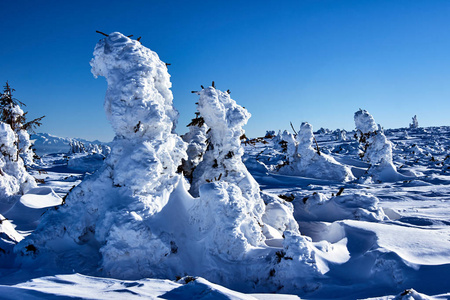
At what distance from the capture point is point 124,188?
5.05 meters

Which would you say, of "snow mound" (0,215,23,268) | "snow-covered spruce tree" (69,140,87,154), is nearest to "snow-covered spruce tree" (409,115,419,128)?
"snow-covered spruce tree" (69,140,87,154)

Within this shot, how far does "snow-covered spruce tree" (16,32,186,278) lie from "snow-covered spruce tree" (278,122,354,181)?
605 inches

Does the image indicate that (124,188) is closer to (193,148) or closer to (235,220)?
(235,220)

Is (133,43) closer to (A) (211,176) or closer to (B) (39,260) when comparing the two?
(A) (211,176)

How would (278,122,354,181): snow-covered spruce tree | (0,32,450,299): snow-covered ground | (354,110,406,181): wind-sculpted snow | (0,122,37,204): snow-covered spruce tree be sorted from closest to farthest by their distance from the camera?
(0,32,450,299): snow-covered ground < (0,122,37,204): snow-covered spruce tree < (354,110,406,181): wind-sculpted snow < (278,122,354,181): snow-covered spruce tree

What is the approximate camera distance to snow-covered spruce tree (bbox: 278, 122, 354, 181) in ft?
62.8

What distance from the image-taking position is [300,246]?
444cm

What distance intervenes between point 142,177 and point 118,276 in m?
1.57

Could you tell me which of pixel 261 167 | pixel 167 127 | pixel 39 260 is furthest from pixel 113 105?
pixel 261 167

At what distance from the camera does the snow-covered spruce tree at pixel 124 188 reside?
4438mm

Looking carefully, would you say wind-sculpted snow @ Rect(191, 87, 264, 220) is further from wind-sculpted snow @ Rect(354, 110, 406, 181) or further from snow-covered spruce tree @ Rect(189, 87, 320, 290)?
wind-sculpted snow @ Rect(354, 110, 406, 181)

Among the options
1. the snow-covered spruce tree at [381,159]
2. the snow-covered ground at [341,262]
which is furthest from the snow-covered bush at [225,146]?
the snow-covered spruce tree at [381,159]

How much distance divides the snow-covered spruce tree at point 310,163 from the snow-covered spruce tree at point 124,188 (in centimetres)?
1536

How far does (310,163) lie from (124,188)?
55.7 ft
